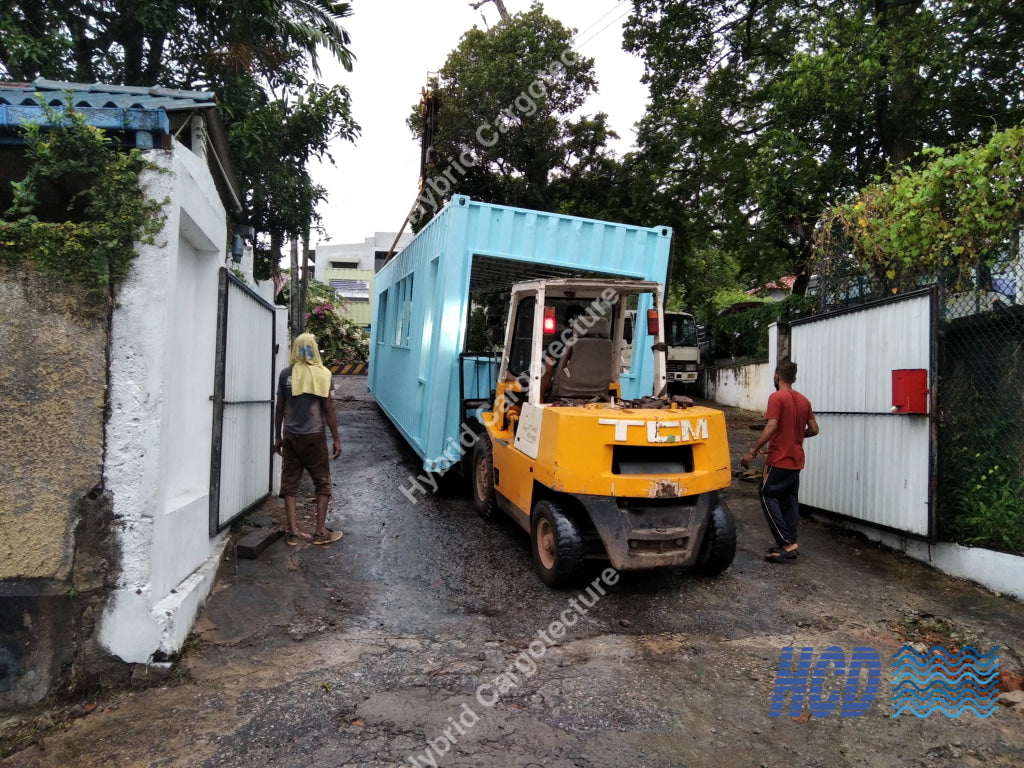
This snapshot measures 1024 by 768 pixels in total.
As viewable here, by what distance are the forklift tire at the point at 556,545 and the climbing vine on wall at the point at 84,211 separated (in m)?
3.19

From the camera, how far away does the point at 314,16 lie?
40.2 feet

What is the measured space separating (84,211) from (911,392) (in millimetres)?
5902

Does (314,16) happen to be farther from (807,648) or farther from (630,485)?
(807,648)

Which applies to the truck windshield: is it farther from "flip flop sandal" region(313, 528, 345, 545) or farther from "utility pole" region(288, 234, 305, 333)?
"flip flop sandal" region(313, 528, 345, 545)

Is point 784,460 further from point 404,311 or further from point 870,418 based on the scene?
point 404,311

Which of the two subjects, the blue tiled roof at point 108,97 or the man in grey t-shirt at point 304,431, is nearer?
the blue tiled roof at point 108,97

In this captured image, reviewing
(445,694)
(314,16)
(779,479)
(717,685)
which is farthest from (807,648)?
(314,16)

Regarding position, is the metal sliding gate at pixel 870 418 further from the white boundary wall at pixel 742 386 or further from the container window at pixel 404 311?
the white boundary wall at pixel 742 386

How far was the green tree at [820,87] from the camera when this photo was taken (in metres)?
9.95

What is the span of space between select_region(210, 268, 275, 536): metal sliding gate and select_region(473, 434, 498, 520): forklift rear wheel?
2109 millimetres

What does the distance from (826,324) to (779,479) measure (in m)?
2.08

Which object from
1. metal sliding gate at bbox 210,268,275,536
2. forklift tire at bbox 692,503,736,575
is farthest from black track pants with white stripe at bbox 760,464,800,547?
metal sliding gate at bbox 210,268,275,536

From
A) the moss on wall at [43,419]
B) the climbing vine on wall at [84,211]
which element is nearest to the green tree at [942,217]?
the climbing vine on wall at [84,211]

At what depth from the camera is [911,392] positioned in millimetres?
5336
